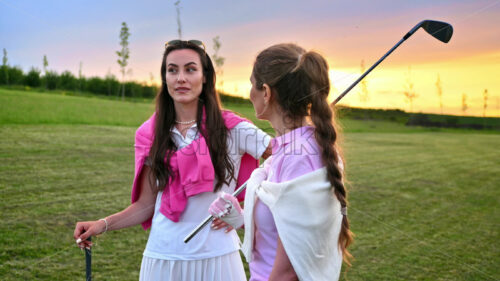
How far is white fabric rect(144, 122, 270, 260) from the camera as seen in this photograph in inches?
90.0

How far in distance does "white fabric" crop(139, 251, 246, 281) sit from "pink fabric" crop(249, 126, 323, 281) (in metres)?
0.60

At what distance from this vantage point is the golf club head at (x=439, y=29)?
2115 mm

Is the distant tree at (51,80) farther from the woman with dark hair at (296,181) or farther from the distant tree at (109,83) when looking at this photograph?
the woman with dark hair at (296,181)

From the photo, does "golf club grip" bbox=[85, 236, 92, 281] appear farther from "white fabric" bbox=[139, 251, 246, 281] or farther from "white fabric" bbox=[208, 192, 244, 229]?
Answer: "white fabric" bbox=[208, 192, 244, 229]

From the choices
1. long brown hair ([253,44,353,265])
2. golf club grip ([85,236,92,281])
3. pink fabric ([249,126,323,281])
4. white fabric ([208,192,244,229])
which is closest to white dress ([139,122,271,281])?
golf club grip ([85,236,92,281])

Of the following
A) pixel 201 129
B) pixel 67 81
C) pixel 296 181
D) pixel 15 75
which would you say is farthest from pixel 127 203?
pixel 67 81

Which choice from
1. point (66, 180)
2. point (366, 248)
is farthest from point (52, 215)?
point (366, 248)

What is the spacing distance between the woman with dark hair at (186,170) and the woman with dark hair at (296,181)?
616 mm

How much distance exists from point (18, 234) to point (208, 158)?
151 inches

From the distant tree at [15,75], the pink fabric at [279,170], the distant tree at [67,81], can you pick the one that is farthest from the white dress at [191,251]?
the distant tree at [67,81]

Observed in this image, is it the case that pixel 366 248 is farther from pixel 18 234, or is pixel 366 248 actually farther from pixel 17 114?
pixel 17 114

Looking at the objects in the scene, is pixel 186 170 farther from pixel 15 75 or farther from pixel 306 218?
pixel 15 75

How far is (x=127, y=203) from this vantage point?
709 centimetres

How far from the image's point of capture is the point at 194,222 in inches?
91.5
